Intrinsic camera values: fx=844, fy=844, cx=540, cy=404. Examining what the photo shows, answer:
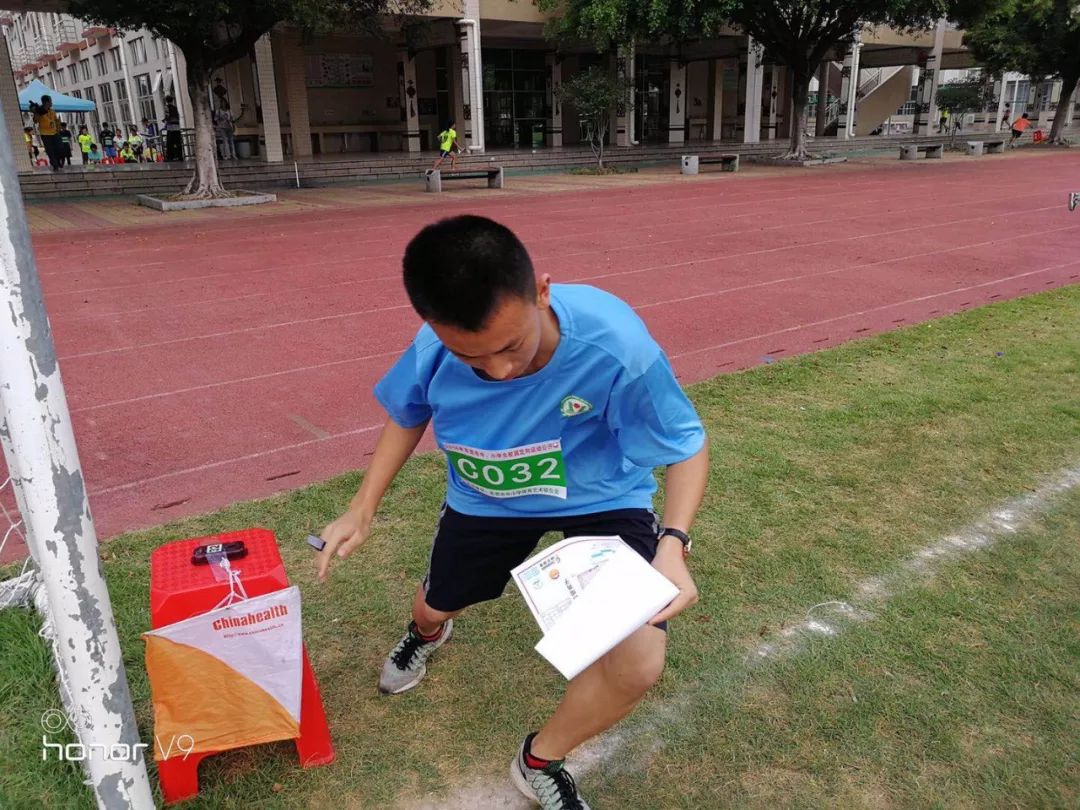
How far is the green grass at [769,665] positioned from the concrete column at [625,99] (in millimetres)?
20141

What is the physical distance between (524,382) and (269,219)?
43.5ft

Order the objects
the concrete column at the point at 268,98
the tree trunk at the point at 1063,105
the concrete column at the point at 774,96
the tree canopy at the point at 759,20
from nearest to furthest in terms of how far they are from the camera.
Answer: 1. the tree canopy at the point at 759,20
2. the concrete column at the point at 268,98
3. the tree trunk at the point at 1063,105
4. the concrete column at the point at 774,96

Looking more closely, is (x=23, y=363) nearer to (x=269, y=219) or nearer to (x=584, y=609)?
(x=584, y=609)

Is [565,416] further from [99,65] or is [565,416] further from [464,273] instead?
[99,65]

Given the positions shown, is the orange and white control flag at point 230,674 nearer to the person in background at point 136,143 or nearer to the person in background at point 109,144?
the person in background at point 136,143

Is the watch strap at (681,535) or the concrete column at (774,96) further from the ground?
the concrete column at (774,96)

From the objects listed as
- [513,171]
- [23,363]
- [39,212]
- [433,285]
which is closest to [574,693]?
[433,285]

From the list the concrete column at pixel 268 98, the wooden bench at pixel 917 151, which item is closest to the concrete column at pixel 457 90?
the concrete column at pixel 268 98

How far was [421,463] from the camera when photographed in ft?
13.6

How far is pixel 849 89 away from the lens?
106ft

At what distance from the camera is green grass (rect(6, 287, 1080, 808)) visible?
2.22 m

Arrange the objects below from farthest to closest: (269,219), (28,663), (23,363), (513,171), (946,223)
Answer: (513,171) < (269,219) < (946,223) < (28,663) < (23,363)

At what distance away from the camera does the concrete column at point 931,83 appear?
34.2 m

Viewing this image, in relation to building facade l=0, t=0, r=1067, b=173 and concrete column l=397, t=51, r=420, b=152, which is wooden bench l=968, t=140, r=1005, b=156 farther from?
concrete column l=397, t=51, r=420, b=152
